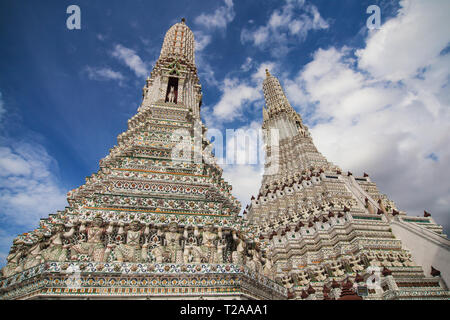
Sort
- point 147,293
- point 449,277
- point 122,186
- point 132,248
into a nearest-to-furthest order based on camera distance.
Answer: point 147,293
point 132,248
point 122,186
point 449,277

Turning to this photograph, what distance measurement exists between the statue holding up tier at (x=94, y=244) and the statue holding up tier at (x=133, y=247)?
288 millimetres

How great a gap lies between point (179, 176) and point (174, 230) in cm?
230

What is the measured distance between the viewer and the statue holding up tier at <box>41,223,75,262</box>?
6.47 meters

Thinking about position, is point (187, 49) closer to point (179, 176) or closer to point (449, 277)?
point (179, 176)

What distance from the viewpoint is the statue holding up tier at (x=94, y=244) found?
6.50 meters

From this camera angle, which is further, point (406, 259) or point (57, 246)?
point (406, 259)

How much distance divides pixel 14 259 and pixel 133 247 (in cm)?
324

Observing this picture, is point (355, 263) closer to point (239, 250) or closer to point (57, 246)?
point (239, 250)

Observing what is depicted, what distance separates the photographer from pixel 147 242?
705 centimetres

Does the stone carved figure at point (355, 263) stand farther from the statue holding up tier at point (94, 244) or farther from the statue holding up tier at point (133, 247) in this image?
the statue holding up tier at point (94, 244)

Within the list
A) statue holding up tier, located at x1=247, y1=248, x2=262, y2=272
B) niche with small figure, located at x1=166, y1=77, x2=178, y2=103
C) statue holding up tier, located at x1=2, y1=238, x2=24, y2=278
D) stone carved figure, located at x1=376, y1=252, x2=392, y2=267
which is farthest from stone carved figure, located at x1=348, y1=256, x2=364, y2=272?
statue holding up tier, located at x1=2, y1=238, x2=24, y2=278

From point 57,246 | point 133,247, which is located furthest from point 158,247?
point 57,246

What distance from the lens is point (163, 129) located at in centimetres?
1167
